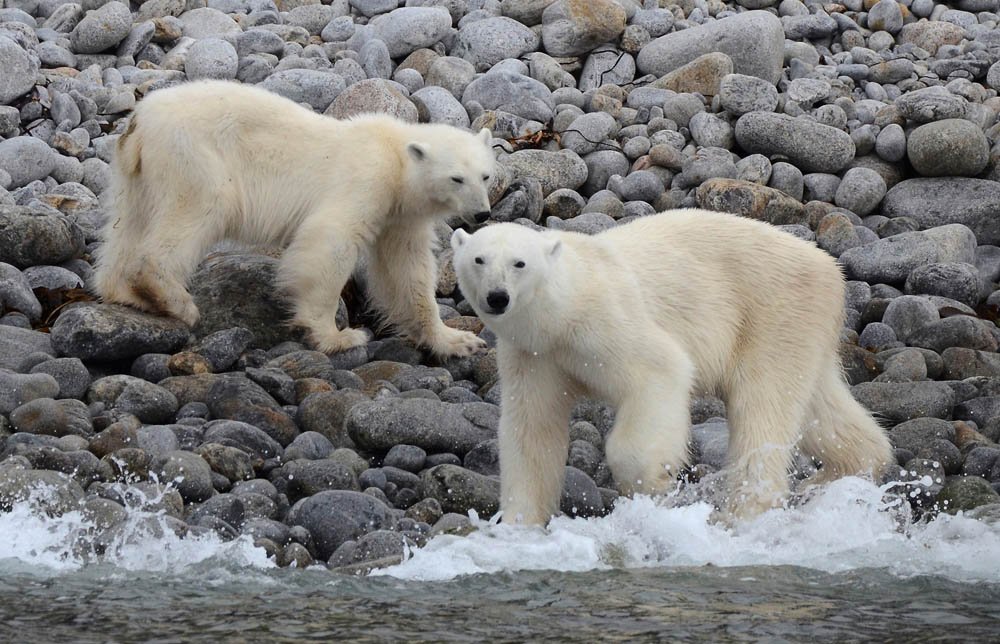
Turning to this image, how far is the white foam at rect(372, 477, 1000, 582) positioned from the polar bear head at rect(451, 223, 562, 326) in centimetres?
88

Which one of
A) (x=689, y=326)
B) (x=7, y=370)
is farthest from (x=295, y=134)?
(x=689, y=326)

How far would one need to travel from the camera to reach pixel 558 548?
562cm

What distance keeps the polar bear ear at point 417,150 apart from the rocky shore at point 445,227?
3.76 feet

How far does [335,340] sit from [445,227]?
2.01 meters

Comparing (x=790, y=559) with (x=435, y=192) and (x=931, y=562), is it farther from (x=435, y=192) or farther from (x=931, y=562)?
(x=435, y=192)

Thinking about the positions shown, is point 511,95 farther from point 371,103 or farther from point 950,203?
point 950,203

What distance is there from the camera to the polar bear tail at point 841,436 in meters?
6.62

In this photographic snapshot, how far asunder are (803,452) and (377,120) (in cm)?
366

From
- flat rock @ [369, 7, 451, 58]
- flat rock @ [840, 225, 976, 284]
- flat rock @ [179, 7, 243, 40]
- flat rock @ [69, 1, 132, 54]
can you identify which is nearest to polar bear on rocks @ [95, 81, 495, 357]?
flat rock @ [840, 225, 976, 284]

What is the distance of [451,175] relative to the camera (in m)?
8.59

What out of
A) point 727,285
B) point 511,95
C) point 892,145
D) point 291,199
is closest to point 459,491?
point 727,285

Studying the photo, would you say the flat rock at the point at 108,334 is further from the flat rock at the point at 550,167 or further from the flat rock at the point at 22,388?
the flat rock at the point at 550,167

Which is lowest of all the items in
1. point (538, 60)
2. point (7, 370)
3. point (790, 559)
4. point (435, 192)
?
point (790, 559)

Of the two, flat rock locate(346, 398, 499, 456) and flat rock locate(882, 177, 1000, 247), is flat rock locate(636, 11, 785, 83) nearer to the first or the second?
flat rock locate(882, 177, 1000, 247)
